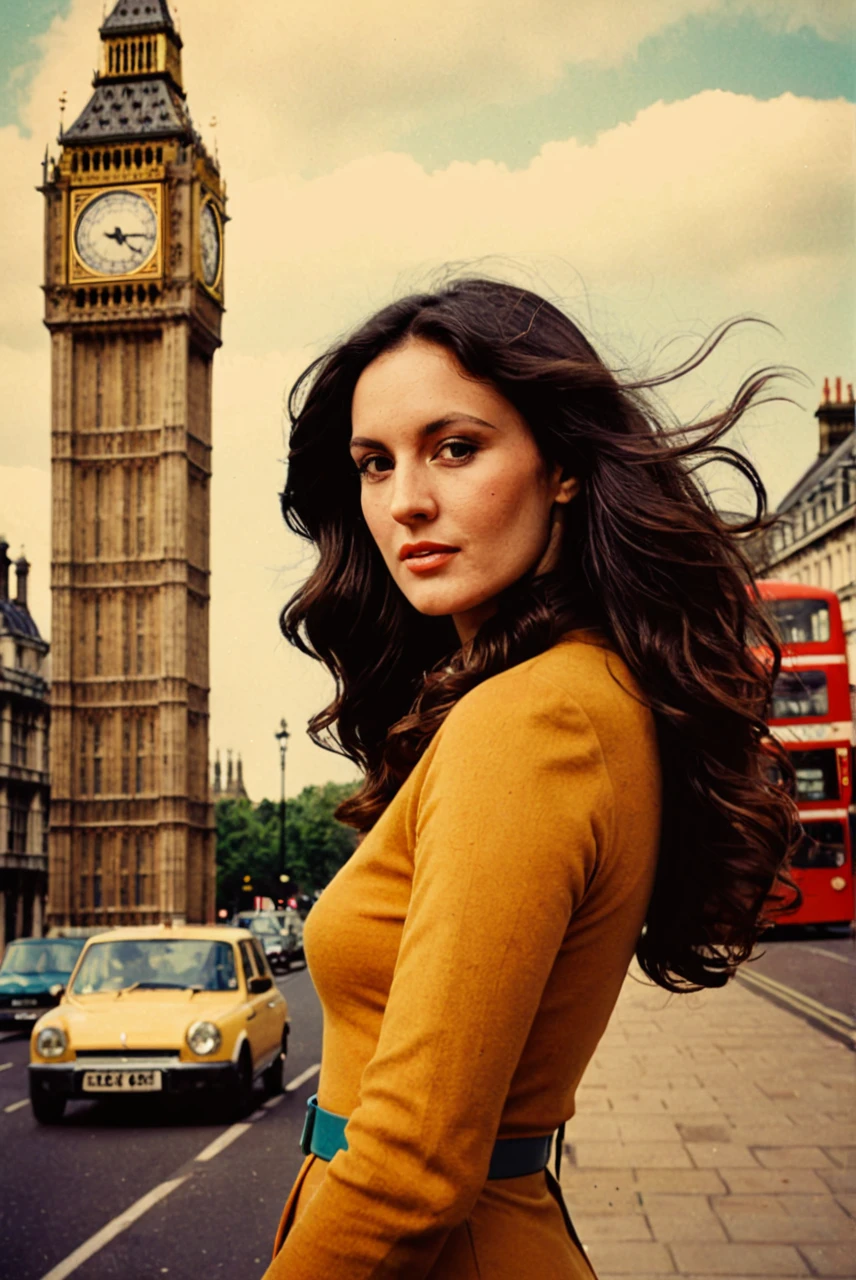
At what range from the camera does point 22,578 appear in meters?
64.7

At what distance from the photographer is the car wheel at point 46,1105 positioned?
1015cm

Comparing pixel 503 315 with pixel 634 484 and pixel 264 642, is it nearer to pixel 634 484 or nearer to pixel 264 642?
pixel 634 484

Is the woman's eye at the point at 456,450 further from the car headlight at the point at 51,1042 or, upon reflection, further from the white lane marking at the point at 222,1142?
the car headlight at the point at 51,1042

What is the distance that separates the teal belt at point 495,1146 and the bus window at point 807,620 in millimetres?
18708

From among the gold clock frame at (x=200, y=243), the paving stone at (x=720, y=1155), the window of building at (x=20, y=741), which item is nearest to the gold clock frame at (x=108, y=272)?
the gold clock frame at (x=200, y=243)

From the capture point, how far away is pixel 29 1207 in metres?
7.61

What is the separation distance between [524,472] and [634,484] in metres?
0.11

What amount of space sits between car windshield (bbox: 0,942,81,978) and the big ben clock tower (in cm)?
4282

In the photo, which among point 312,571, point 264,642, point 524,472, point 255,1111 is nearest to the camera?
point 524,472

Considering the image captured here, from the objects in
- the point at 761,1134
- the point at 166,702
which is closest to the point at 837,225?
the point at 761,1134

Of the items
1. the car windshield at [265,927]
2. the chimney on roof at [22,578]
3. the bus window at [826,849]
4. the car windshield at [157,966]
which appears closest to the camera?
the car windshield at [157,966]

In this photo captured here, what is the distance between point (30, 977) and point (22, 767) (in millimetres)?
40827

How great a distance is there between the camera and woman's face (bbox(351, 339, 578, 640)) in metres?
1.50

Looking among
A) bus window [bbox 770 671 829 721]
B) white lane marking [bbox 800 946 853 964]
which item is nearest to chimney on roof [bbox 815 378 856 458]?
white lane marking [bbox 800 946 853 964]
